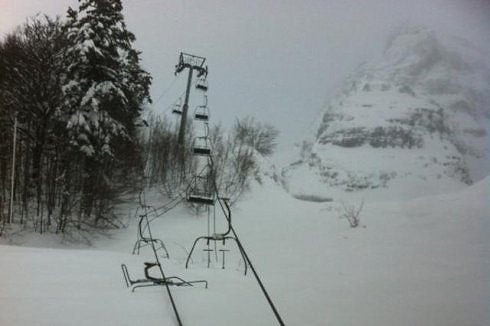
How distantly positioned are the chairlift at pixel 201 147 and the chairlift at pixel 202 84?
1.11 feet

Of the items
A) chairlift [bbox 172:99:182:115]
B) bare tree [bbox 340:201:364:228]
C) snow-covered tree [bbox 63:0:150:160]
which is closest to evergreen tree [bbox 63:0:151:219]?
snow-covered tree [bbox 63:0:150:160]

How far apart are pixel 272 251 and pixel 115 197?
116cm

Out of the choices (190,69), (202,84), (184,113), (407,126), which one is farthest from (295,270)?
(190,69)

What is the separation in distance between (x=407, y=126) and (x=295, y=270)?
1.14 metres

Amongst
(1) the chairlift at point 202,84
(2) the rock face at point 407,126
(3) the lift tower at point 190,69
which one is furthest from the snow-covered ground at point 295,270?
(1) the chairlift at point 202,84

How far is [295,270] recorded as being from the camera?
2.33 m

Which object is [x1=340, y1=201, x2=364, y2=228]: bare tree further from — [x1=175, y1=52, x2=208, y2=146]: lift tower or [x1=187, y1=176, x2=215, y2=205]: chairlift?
[x1=175, y1=52, x2=208, y2=146]: lift tower

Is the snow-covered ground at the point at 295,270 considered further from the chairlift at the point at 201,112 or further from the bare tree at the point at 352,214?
the chairlift at the point at 201,112

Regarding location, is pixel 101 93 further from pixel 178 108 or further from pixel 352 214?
pixel 352 214

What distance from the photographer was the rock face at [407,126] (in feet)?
8.57

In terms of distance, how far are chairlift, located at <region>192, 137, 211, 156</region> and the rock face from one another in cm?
52

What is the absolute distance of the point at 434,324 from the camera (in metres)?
1.84

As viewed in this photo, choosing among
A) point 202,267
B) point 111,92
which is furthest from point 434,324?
point 111,92

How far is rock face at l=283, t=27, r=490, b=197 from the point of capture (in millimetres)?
2611
